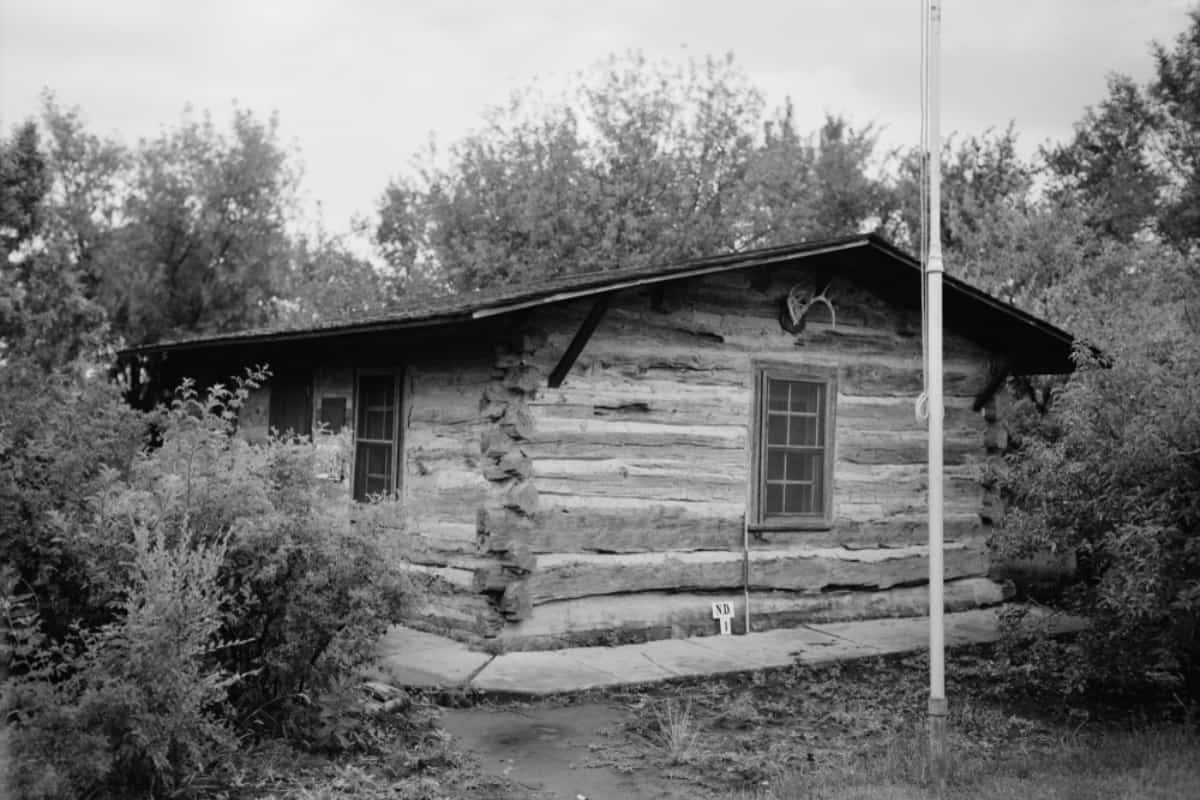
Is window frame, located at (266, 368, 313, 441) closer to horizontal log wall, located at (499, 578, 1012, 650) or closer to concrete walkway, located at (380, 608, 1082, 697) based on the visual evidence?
concrete walkway, located at (380, 608, 1082, 697)

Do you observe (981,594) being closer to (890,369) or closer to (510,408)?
(890,369)

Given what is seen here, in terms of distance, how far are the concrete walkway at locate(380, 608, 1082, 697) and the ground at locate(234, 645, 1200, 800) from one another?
10.2 inches

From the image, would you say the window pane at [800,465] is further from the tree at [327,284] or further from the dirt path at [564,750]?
the tree at [327,284]

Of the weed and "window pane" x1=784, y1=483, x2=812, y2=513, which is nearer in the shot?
the weed

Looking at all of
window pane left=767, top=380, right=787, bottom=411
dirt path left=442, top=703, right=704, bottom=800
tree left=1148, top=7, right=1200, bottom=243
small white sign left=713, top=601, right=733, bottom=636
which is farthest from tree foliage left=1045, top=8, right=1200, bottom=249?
dirt path left=442, top=703, right=704, bottom=800

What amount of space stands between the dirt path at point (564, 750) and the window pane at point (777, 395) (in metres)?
4.24

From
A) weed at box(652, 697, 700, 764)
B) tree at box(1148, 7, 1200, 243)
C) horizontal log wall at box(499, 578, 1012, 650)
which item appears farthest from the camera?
tree at box(1148, 7, 1200, 243)

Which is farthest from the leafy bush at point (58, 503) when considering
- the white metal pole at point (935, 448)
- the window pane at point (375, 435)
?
the white metal pole at point (935, 448)

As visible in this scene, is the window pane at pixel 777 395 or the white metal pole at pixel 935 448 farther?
the window pane at pixel 777 395

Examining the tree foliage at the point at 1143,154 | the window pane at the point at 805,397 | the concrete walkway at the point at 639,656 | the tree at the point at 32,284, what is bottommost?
the concrete walkway at the point at 639,656

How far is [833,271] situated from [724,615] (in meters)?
3.70

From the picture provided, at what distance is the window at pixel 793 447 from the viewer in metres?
11.8

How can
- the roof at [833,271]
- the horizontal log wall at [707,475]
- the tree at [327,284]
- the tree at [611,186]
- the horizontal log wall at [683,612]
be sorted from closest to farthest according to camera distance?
1. the roof at [833,271]
2. the horizontal log wall at [683,612]
3. the horizontal log wall at [707,475]
4. the tree at [611,186]
5. the tree at [327,284]

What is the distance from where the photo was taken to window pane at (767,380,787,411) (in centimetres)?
1195
